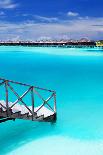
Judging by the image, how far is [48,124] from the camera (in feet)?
Answer: 59.7

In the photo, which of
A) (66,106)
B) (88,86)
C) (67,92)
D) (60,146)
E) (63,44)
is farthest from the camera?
(63,44)

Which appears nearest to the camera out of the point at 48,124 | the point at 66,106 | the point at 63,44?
the point at 48,124

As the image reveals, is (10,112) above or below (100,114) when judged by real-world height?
above

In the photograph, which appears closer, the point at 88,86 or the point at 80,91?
the point at 80,91

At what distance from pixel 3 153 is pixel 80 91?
674 inches

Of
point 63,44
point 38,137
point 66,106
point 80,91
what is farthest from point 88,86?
point 63,44

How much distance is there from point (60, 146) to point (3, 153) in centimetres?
261

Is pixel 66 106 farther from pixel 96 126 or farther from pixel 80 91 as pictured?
pixel 80 91

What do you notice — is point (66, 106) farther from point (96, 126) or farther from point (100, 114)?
point (96, 126)

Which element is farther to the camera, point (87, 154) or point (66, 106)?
point (66, 106)

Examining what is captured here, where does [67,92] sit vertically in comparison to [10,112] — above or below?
below

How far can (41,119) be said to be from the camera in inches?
672

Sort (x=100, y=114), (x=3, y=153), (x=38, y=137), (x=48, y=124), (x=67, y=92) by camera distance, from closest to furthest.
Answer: (x=3, y=153)
(x=38, y=137)
(x=48, y=124)
(x=100, y=114)
(x=67, y=92)

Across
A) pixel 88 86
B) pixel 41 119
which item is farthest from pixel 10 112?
pixel 88 86
